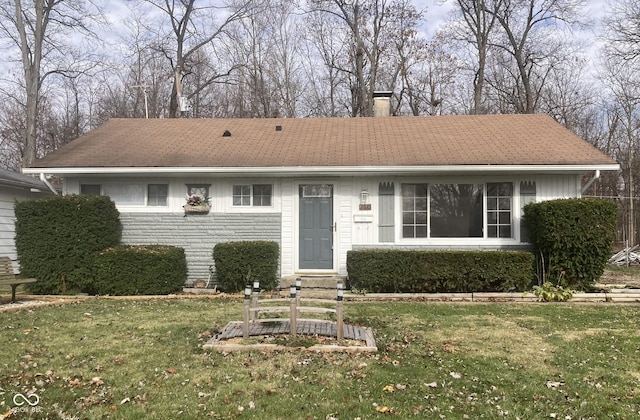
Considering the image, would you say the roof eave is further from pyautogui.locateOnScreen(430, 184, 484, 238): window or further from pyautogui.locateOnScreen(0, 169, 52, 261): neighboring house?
pyautogui.locateOnScreen(0, 169, 52, 261): neighboring house

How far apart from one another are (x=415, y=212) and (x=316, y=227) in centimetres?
230

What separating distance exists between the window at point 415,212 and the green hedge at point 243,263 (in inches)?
122

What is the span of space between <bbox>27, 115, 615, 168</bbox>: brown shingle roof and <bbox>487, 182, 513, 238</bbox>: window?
692mm

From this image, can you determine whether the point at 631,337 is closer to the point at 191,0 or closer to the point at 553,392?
the point at 553,392

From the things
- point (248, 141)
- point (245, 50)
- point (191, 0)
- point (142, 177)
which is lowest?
point (142, 177)

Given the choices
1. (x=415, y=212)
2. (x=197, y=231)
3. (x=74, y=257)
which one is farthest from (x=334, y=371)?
(x=74, y=257)

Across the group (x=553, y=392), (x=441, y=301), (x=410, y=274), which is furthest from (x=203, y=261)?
(x=553, y=392)

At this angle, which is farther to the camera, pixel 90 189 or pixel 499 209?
pixel 90 189

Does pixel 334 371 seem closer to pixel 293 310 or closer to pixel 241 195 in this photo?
pixel 293 310

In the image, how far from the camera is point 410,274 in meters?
9.55

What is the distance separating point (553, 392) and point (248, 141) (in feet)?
31.9

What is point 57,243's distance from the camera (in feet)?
31.4

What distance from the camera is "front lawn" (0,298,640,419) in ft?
Answer: 12.5

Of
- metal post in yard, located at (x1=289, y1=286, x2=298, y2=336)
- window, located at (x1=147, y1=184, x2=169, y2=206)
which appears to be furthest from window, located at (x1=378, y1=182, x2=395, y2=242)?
metal post in yard, located at (x1=289, y1=286, x2=298, y2=336)
